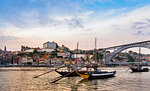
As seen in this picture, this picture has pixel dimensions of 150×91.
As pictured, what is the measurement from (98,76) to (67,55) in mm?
157257

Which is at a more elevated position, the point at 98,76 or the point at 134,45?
the point at 134,45

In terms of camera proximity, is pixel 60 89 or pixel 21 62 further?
pixel 21 62

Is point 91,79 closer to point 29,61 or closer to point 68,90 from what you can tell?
point 68,90

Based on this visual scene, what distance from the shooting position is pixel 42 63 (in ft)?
542

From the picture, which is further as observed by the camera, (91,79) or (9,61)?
(9,61)

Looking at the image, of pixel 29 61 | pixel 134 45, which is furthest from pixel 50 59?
pixel 134 45

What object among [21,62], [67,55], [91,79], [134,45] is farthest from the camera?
[67,55]

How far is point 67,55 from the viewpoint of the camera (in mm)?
194875

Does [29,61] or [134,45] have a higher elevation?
[134,45]

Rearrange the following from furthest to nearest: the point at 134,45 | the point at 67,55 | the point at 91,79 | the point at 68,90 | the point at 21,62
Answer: the point at 67,55 < the point at 21,62 < the point at 134,45 < the point at 91,79 < the point at 68,90

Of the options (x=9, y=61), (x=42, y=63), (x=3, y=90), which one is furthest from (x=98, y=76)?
(x=9, y=61)

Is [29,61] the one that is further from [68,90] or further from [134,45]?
[68,90]

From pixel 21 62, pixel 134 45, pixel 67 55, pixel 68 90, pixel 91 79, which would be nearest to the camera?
pixel 68 90

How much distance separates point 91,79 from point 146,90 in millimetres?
13631
